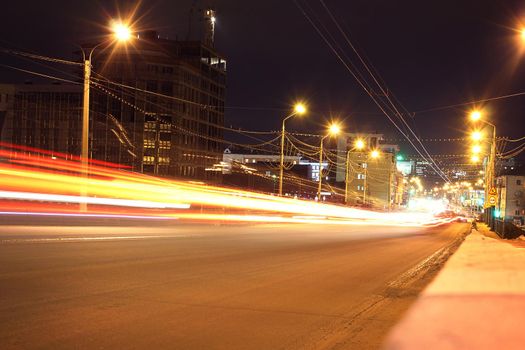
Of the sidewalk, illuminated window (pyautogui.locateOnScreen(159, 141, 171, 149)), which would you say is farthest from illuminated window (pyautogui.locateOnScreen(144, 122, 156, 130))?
the sidewalk

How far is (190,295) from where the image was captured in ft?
30.9

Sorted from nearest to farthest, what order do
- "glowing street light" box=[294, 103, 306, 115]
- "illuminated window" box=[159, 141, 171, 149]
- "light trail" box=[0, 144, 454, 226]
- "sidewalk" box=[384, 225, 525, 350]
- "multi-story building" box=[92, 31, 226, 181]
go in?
"sidewalk" box=[384, 225, 525, 350], "light trail" box=[0, 144, 454, 226], "glowing street light" box=[294, 103, 306, 115], "multi-story building" box=[92, 31, 226, 181], "illuminated window" box=[159, 141, 171, 149]

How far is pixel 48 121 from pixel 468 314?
83.8 meters

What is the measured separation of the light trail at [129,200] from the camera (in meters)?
30.9

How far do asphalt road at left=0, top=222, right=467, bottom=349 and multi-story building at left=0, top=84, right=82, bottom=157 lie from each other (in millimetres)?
70365

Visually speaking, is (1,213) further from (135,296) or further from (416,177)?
(416,177)

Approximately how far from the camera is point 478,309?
8070 millimetres

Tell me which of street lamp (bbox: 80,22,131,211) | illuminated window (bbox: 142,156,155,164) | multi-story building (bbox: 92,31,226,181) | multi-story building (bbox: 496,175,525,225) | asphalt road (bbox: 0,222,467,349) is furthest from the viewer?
multi-story building (bbox: 496,175,525,225)

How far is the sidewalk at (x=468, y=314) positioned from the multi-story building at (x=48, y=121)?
78737mm

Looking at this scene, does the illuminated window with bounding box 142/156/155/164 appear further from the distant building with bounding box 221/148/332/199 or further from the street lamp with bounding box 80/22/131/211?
the street lamp with bounding box 80/22/131/211

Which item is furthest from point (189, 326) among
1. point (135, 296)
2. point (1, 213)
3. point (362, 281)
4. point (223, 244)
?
point (1, 213)

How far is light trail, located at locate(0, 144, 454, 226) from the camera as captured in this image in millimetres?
30909

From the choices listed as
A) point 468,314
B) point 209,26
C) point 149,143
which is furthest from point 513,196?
point 468,314

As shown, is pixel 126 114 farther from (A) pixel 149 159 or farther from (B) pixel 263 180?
(B) pixel 263 180
